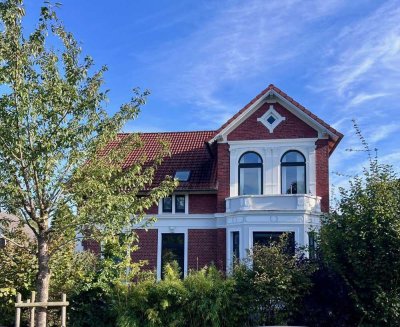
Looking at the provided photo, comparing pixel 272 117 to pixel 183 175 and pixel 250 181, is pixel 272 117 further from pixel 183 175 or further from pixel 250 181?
pixel 183 175

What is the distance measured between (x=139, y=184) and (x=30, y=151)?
2.65 meters

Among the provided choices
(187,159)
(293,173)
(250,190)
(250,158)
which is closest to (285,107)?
(250,158)

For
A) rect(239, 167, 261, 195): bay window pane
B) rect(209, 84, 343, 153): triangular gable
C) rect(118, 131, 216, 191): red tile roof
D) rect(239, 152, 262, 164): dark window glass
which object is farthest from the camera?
rect(118, 131, 216, 191): red tile roof

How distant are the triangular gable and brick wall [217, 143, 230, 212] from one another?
0.46m

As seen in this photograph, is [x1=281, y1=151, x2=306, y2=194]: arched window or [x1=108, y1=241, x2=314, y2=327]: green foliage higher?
[x1=281, y1=151, x2=306, y2=194]: arched window

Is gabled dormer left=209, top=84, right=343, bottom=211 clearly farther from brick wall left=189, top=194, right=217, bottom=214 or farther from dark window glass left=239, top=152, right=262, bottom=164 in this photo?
brick wall left=189, top=194, right=217, bottom=214

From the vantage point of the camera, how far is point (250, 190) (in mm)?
21297

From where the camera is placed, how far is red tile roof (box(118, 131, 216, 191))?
73.4 ft

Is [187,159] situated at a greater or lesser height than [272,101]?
lesser

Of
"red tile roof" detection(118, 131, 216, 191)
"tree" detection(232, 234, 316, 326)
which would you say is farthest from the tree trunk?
"red tile roof" detection(118, 131, 216, 191)

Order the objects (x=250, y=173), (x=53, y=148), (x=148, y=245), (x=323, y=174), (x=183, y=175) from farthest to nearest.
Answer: (x=183, y=175) → (x=148, y=245) → (x=250, y=173) → (x=323, y=174) → (x=53, y=148)

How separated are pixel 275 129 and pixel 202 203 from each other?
4270mm

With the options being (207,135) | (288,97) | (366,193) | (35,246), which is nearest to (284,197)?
(288,97)

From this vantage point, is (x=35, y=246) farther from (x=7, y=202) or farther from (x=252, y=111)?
(x=252, y=111)
